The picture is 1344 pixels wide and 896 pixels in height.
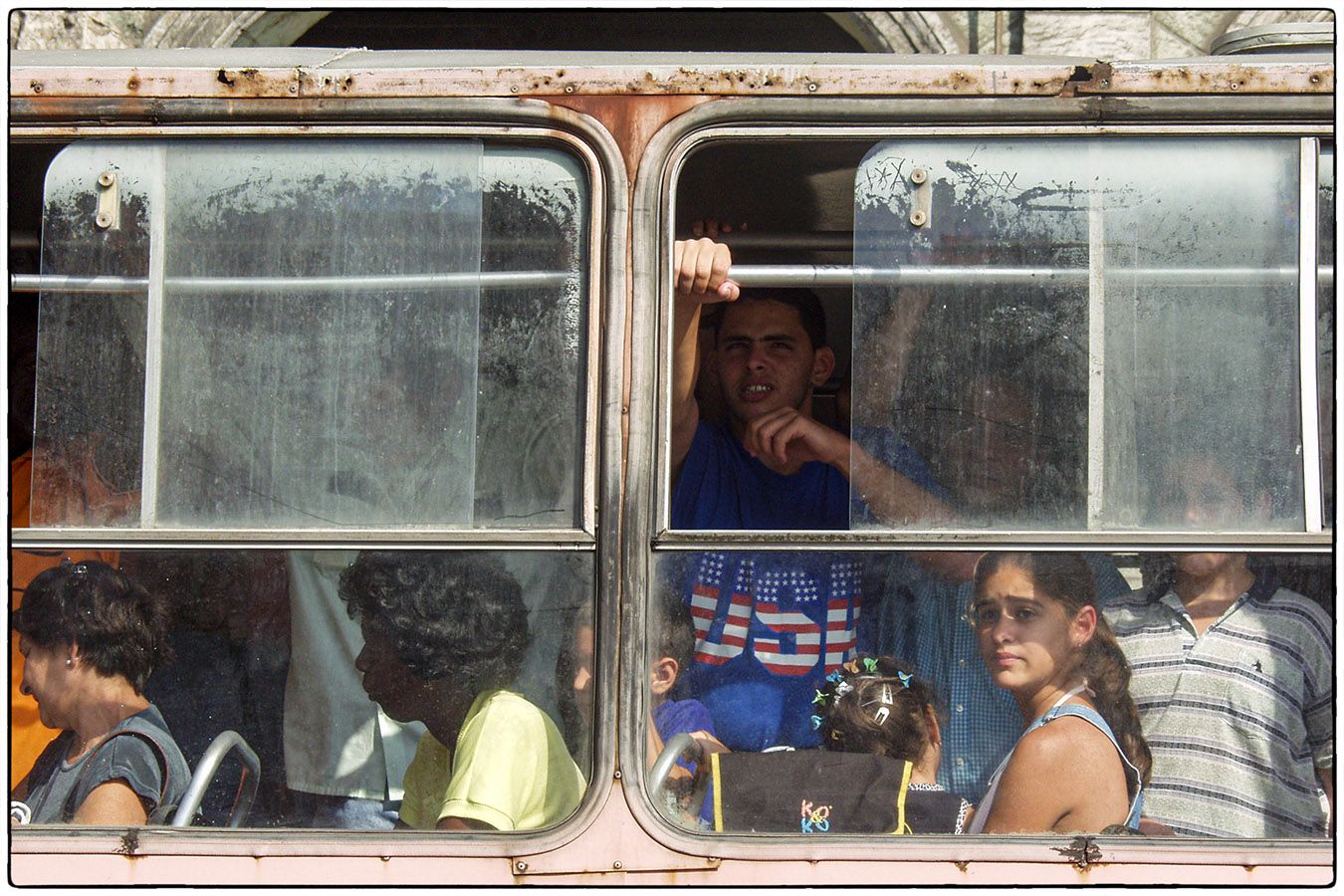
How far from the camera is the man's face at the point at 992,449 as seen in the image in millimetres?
2084

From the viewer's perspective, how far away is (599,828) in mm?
2035


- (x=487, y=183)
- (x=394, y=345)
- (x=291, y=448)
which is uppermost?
(x=487, y=183)

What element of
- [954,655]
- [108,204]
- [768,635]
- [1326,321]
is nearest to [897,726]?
[954,655]

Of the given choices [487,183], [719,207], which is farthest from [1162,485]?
[487,183]

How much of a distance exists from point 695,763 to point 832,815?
226 mm

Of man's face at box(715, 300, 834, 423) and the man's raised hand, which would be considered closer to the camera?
the man's raised hand

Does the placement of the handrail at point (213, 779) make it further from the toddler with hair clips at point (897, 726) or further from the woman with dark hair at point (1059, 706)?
the woman with dark hair at point (1059, 706)

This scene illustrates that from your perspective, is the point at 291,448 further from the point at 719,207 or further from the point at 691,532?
the point at 719,207

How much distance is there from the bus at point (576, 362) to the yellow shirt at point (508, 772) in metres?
0.04

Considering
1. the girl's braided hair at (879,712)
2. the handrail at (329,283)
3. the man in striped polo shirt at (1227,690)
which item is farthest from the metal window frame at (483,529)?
Answer: the man in striped polo shirt at (1227,690)

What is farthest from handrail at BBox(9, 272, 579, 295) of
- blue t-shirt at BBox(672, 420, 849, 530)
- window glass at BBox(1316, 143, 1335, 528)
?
window glass at BBox(1316, 143, 1335, 528)

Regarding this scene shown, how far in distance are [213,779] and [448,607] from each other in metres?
0.46

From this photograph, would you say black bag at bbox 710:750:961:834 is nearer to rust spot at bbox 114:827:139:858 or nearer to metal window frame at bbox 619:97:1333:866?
metal window frame at bbox 619:97:1333:866

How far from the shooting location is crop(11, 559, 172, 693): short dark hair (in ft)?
6.87
